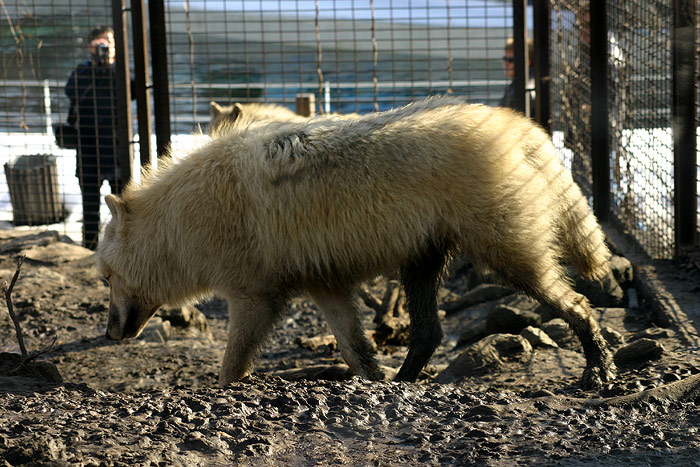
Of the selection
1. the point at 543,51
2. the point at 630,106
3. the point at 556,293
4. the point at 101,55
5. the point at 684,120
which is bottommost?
the point at 556,293

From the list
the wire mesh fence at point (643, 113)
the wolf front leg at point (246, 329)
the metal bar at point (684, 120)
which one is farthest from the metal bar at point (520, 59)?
the wolf front leg at point (246, 329)

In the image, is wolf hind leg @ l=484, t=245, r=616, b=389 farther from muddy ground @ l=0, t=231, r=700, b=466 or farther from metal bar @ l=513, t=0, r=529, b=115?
metal bar @ l=513, t=0, r=529, b=115

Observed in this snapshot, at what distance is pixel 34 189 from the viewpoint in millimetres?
10219

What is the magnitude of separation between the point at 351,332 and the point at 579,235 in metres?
1.49

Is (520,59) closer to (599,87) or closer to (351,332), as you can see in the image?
(599,87)

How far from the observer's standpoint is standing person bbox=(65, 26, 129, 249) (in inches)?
365

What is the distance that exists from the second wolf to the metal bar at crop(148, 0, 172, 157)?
252 cm

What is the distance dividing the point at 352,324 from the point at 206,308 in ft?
10.4

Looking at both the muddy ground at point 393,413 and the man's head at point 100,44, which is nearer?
the muddy ground at point 393,413

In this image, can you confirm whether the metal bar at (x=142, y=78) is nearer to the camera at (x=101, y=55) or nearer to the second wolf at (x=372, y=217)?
the camera at (x=101, y=55)

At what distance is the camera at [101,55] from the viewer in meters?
9.29

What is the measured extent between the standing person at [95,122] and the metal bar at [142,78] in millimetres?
1525

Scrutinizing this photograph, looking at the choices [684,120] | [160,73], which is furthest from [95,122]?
[684,120]

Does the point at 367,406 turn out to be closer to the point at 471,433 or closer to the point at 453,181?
the point at 471,433
